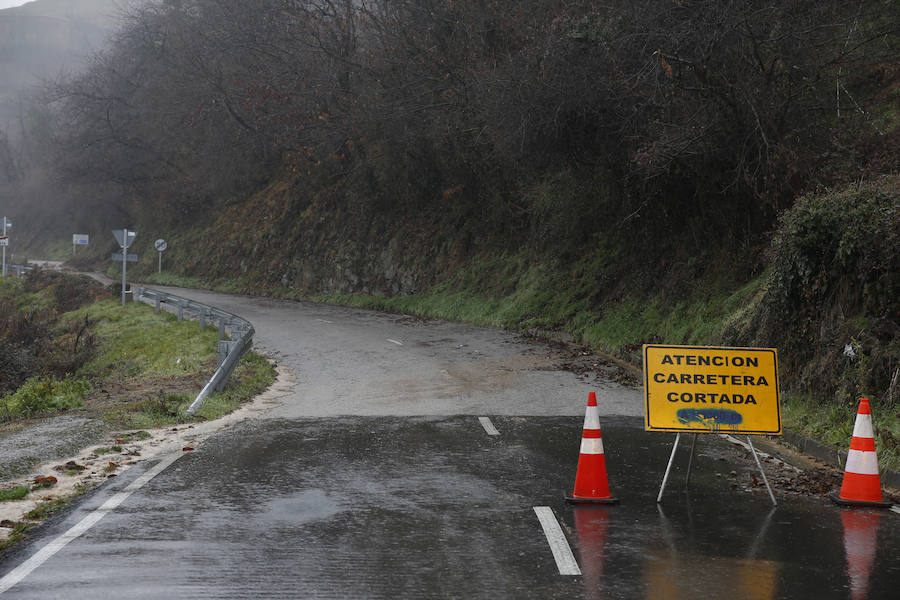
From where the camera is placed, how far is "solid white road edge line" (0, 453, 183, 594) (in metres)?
5.89

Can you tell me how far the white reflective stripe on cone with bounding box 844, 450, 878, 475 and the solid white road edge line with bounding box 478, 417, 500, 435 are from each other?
4668mm

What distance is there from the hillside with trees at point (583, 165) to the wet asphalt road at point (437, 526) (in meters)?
3.73

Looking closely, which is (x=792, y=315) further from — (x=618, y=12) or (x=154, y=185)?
(x=154, y=185)

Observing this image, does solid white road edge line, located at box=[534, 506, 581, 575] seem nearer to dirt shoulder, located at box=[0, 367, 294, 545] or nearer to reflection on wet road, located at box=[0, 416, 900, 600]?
reflection on wet road, located at box=[0, 416, 900, 600]

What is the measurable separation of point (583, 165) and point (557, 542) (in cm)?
2049

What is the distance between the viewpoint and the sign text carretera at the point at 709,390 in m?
8.76

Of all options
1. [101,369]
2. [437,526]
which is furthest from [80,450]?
[101,369]

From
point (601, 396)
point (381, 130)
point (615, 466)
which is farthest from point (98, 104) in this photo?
point (615, 466)

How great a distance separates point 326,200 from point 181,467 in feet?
131

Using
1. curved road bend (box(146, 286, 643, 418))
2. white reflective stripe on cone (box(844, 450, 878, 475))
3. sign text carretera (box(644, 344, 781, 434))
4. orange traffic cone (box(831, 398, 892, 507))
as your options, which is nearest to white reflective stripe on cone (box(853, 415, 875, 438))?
orange traffic cone (box(831, 398, 892, 507))

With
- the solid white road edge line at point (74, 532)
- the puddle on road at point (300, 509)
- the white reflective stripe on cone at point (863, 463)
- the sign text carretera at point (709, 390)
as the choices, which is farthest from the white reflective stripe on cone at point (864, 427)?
the solid white road edge line at point (74, 532)

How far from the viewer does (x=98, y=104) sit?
67875 mm

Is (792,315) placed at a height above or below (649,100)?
below

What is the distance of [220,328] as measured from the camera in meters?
20.2
